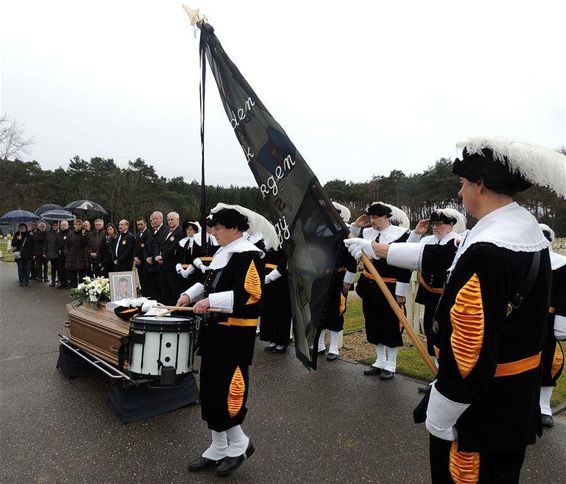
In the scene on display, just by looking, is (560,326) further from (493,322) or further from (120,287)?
(120,287)

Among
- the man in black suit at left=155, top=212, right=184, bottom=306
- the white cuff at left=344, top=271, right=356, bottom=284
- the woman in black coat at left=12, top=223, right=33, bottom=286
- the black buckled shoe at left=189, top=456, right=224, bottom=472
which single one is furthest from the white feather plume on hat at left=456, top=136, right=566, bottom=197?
the woman in black coat at left=12, top=223, right=33, bottom=286

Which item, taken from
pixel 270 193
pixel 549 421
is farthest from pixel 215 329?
pixel 549 421

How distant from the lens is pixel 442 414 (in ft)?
5.67

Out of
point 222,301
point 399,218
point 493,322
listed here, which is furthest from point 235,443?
point 399,218

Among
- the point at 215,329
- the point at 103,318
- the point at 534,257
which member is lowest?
the point at 103,318

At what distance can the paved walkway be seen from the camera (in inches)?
129

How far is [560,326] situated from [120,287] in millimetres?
4943

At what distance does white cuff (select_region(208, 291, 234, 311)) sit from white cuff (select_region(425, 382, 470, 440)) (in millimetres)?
1695

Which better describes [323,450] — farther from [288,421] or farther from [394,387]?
[394,387]

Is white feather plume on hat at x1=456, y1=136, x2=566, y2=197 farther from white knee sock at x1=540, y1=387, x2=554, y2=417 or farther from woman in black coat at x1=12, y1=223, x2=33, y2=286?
woman in black coat at x1=12, y1=223, x2=33, y2=286

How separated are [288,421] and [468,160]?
321cm

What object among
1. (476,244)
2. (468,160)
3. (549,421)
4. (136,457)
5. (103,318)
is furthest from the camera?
(103,318)

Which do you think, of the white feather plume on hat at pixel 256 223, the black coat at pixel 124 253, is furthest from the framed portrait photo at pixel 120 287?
the black coat at pixel 124 253

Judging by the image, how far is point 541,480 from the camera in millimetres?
3201
